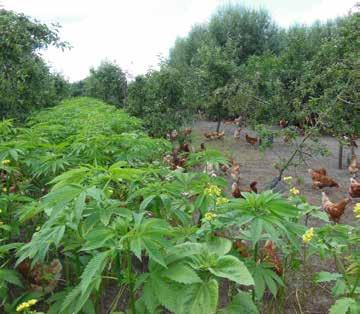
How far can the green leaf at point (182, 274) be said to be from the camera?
5.10 feet

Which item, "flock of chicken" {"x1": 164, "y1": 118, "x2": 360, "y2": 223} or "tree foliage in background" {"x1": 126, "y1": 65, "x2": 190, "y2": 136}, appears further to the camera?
"tree foliage in background" {"x1": 126, "y1": 65, "x2": 190, "y2": 136}

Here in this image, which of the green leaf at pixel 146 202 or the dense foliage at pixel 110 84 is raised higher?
the dense foliage at pixel 110 84

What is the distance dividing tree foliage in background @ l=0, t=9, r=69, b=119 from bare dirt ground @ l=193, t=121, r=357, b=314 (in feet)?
13.9

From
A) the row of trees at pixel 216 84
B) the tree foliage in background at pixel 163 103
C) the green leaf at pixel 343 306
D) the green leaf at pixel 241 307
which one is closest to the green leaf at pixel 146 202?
the green leaf at pixel 241 307

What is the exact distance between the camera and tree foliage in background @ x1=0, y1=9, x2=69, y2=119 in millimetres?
7883

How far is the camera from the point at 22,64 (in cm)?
848

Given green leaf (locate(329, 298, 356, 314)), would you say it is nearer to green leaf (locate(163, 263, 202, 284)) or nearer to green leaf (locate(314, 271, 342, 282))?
green leaf (locate(314, 271, 342, 282))

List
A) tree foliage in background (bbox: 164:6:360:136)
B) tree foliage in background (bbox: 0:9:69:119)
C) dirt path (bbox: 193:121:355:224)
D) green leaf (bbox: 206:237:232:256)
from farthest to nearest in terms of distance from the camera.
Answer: tree foliage in background (bbox: 0:9:69:119)
dirt path (bbox: 193:121:355:224)
tree foliage in background (bbox: 164:6:360:136)
green leaf (bbox: 206:237:232:256)

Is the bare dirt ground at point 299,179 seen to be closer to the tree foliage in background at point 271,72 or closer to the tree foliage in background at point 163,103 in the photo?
the tree foliage in background at point 271,72

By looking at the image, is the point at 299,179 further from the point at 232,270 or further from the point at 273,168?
the point at 232,270

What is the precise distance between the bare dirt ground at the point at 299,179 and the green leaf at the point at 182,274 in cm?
154

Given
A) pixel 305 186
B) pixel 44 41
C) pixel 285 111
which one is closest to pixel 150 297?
pixel 305 186

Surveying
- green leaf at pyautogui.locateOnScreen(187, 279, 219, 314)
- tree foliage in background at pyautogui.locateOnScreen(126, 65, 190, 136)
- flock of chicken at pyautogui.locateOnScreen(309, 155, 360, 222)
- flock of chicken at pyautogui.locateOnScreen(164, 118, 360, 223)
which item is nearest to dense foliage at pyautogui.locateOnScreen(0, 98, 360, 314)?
green leaf at pyautogui.locateOnScreen(187, 279, 219, 314)

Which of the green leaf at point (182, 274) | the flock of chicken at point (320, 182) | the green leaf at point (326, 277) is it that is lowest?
the flock of chicken at point (320, 182)
